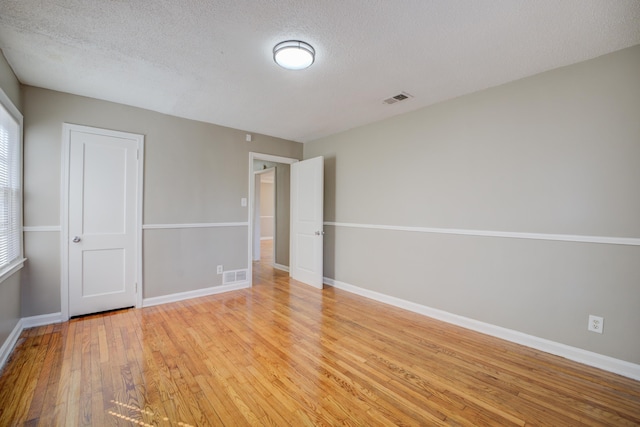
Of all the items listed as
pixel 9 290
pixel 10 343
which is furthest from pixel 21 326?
pixel 9 290

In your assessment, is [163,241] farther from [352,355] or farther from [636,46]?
[636,46]

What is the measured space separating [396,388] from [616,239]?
203cm

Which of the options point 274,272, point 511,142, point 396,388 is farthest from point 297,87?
point 274,272

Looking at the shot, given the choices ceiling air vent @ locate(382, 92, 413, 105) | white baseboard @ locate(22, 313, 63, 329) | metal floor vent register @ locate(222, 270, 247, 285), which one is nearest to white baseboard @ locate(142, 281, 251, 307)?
metal floor vent register @ locate(222, 270, 247, 285)

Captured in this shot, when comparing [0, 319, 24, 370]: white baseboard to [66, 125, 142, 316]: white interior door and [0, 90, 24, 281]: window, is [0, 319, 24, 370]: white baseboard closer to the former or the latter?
[66, 125, 142, 316]: white interior door

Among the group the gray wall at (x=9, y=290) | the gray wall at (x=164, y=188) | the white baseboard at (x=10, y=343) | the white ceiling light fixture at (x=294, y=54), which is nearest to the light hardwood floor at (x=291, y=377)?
the white baseboard at (x=10, y=343)

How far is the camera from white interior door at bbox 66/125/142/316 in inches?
118

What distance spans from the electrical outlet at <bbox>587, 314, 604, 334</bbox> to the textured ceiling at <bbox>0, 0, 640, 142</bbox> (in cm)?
208

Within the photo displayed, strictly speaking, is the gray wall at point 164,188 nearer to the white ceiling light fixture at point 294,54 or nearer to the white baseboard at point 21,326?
the white baseboard at point 21,326

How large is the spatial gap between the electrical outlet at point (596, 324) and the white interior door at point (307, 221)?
2.99 meters

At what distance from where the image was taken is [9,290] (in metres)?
2.37

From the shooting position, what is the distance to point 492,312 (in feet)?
8.92

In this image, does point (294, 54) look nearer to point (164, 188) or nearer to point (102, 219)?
point (164, 188)

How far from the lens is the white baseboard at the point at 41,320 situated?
9.04 ft
